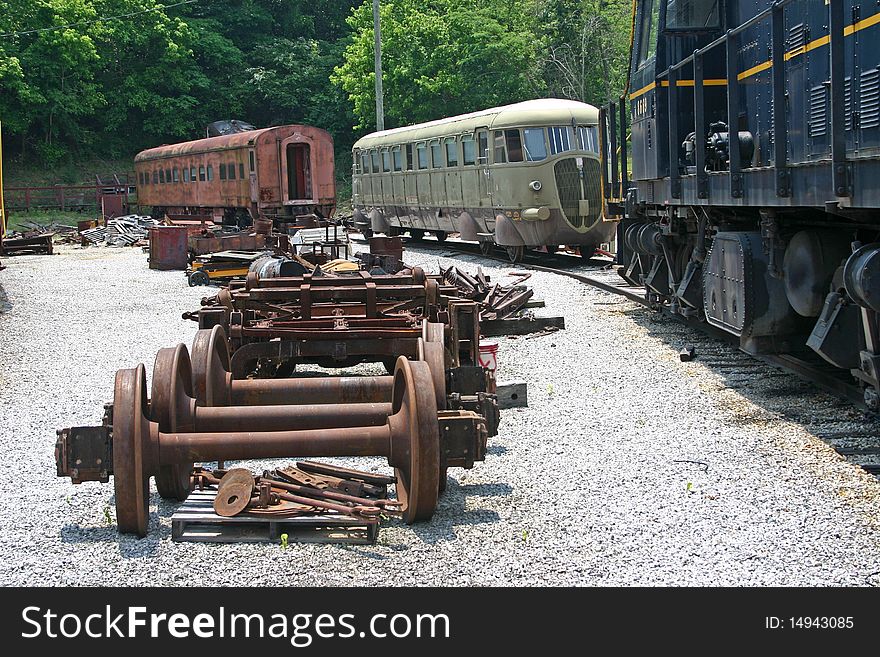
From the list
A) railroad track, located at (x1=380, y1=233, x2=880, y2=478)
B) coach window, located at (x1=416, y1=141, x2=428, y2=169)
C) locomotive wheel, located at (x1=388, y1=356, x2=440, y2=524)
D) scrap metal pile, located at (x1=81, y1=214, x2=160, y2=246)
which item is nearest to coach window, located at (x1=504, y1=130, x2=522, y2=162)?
coach window, located at (x1=416, y1=141, x2=428, y2=169)

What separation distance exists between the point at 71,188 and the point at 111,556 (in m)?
47.4

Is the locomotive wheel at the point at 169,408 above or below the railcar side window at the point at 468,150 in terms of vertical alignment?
below

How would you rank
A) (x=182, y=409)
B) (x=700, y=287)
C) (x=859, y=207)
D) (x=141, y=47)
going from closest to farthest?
(x=182, y=409)
(x=859, y=207)
(x=700, y=287)
(x=141, y=47)

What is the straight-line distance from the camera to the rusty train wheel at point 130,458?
203 inches

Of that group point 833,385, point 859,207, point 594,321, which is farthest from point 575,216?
point 859,207

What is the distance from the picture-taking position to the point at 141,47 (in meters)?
56.2

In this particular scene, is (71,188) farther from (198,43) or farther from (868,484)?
(868,484)

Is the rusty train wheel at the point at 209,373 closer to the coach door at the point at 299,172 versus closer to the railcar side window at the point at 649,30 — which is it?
the railcar side window at the point at 649,30

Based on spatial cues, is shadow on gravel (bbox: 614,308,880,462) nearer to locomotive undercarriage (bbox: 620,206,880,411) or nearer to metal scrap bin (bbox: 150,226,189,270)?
locomotive undercarriage (bbox: 620,206,880,411)

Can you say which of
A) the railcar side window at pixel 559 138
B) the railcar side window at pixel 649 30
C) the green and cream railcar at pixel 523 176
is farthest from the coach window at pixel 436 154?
the railcar side window at pixel 649 30

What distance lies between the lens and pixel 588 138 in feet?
68.8

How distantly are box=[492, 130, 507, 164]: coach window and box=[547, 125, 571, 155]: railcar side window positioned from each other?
0.97 meters

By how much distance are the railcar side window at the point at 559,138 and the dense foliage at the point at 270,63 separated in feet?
73.0

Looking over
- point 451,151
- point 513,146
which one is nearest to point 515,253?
point 513,146
